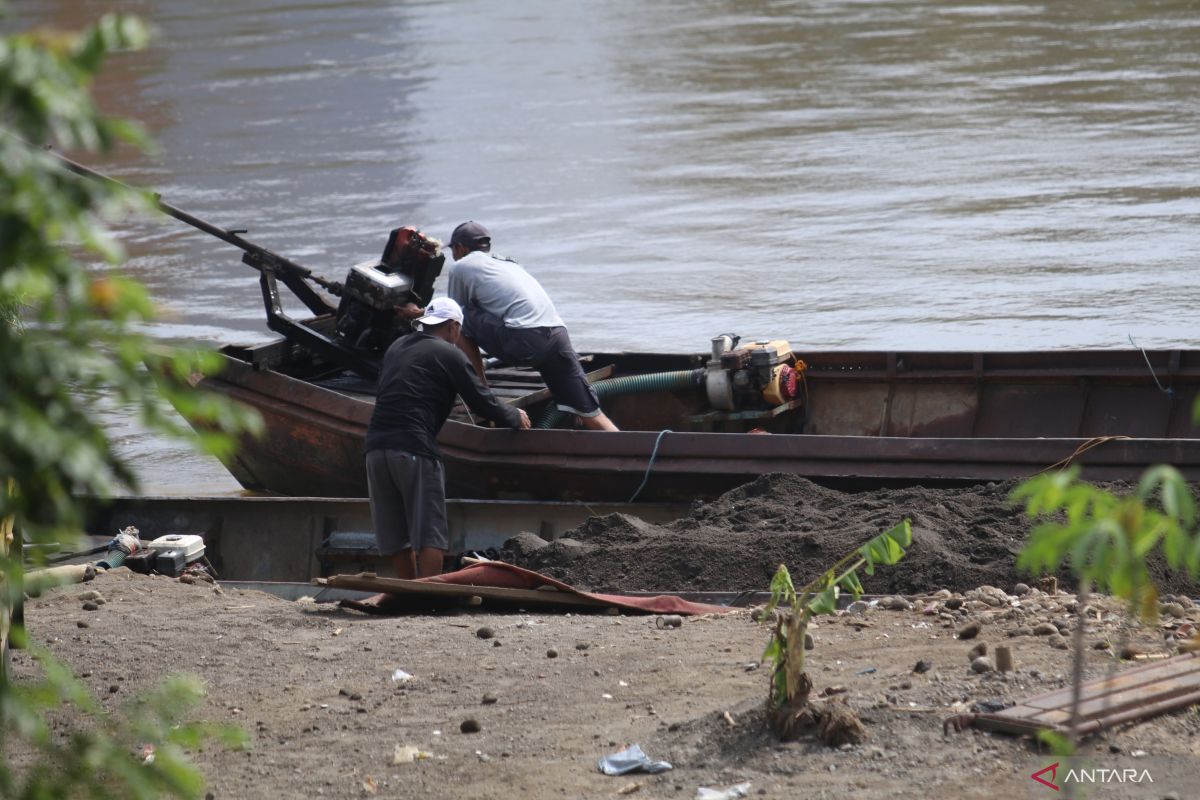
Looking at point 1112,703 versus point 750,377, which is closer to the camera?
point 1112,703

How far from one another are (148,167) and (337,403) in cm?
1831

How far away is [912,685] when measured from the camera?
556 cm

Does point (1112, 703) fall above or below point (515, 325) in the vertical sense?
below

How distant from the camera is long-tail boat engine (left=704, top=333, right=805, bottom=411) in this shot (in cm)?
1034

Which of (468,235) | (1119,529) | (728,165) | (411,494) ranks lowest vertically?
(411,494)

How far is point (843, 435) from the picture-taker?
10438 mm

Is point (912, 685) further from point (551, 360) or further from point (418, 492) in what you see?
point (551, 360)

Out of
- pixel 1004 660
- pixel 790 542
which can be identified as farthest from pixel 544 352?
pixel 1004 660

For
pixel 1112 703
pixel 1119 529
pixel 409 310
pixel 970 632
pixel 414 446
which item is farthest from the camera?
pixel 409 310

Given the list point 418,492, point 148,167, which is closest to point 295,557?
point 418,492

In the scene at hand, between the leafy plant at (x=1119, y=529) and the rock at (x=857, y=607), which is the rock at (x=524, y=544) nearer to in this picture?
the rock at (x=857, y=607)

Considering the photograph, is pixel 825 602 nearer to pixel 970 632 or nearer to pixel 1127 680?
pixel 1127 680

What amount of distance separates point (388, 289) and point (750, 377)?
2.56 metres

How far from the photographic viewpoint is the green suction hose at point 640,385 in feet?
34.6
